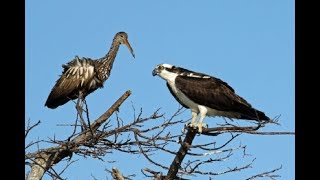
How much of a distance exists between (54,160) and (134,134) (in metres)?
1.15

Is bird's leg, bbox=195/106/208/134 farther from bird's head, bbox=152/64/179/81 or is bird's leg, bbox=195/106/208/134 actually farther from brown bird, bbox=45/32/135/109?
brown bird, bbox=45/32/135/109

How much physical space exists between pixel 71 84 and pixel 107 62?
111cm

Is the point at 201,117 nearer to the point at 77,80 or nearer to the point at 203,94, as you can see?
the point at 203,94

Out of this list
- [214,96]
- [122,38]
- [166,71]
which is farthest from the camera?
[122,38]

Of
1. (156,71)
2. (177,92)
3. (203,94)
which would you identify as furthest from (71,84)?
(203,94)

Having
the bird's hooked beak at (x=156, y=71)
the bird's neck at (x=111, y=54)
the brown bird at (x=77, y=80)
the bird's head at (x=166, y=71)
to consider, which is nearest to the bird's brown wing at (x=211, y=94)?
the bird's head at (x=166, y=71)

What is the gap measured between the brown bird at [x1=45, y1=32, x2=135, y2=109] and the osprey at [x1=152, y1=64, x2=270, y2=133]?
12.3ft

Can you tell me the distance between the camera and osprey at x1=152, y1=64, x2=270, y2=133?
26.9 feet

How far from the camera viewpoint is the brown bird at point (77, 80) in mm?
12008

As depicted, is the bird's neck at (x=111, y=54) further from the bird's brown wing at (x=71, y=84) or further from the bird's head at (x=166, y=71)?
the bird's head at (x=166, y=71)

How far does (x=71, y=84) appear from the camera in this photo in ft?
39.5
